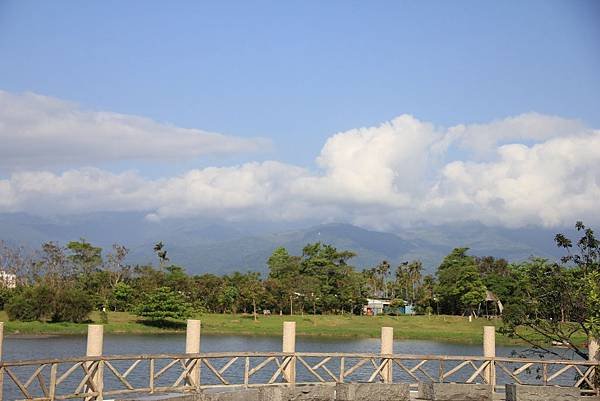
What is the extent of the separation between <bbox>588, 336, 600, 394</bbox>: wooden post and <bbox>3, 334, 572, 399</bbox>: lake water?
373 inches

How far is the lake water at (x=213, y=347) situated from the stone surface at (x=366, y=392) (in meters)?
9.21

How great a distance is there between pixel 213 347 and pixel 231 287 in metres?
22.8

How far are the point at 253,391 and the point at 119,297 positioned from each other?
4630 centimetres

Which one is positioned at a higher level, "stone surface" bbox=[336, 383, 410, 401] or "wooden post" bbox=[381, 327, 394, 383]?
"wooden post" bbox=[381, 327, 394, 383]

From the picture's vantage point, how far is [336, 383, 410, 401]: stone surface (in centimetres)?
1631

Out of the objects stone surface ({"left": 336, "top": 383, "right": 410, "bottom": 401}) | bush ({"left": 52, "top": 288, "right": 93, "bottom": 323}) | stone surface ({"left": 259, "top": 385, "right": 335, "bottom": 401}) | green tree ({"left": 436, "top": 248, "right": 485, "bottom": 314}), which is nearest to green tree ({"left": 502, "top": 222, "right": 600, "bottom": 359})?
stone surface ({"left": 336, "top": 383, "right": 410, "bottom": 401})

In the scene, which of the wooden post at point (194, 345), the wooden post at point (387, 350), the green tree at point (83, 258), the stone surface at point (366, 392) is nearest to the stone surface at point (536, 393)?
the stone surface at point (366, 392)

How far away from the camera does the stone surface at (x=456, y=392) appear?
54.4 ft

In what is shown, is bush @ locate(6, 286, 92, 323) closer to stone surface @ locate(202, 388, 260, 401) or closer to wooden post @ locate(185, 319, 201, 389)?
wooden post @ locate(185, 319, 201, 389)

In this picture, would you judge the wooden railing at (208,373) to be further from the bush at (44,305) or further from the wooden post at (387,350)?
the bush at (44,305)

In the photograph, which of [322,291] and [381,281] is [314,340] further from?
[381,281]

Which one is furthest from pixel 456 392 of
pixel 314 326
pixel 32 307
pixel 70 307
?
pixel 314 326

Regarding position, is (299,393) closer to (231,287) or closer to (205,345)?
(205,345)

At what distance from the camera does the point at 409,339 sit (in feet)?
180
